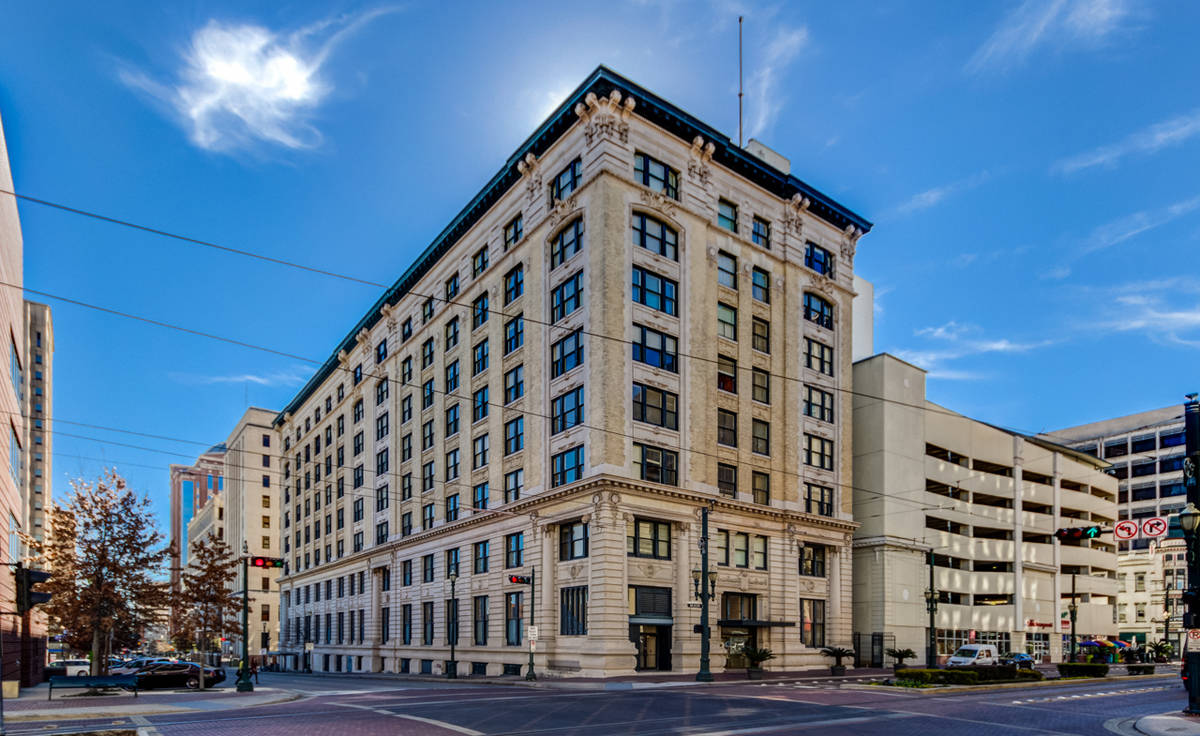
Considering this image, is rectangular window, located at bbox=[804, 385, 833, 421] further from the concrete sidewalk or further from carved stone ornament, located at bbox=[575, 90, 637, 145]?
the concrete sidewalk

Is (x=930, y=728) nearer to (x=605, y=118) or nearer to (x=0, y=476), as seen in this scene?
(x=605, y=118)

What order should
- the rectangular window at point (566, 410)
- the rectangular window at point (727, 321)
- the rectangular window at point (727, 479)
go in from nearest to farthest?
1. the rectangular window at point (566, 410)
2. the rectangular window at point (727, 479)
3. the rectangular window at point (727, 321)

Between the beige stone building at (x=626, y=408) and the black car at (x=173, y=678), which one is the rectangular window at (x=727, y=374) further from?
the black car at (x=173, y=678)

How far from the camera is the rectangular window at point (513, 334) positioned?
175ft

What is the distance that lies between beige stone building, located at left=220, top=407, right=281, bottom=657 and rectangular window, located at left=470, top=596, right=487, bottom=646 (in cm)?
7676

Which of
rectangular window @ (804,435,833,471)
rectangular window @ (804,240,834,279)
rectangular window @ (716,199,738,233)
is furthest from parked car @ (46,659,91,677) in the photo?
rectangular window @ (804,240,834,279)

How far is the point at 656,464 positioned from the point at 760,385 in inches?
422

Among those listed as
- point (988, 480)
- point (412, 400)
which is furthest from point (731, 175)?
point (988, 480)

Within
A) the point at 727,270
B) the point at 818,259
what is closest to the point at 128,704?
the point at 727,270

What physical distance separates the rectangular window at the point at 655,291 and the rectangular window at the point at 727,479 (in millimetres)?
9323

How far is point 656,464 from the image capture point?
152ft

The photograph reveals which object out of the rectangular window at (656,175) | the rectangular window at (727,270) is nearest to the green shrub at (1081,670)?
the rectangular window at (727,270)

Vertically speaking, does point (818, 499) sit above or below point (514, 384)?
below

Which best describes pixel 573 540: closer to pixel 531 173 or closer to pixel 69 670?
pixel 531 173
